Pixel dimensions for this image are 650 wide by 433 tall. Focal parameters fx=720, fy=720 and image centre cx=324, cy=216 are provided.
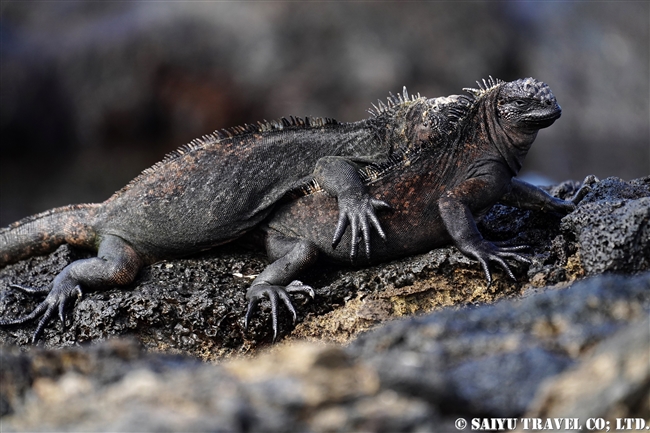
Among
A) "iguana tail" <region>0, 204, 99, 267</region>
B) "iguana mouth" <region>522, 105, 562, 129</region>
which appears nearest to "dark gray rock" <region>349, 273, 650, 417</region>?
"iguana mouth" <region>522, 105, 562, 129</region>

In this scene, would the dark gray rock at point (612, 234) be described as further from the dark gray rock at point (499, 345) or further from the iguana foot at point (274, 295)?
the iguana foot at point (274, 295)

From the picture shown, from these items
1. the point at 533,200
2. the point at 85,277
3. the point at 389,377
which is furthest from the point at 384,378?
the point at 85,277

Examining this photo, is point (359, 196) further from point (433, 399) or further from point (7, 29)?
point (7, 29)

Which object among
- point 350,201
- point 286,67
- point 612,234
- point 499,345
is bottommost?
point 499,345

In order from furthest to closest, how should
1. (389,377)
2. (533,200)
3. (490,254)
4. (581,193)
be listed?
1. (581,193)
2. (533,200)
3. (490,254)
4. (389,377)

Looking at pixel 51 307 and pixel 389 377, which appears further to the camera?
pixel 51 307

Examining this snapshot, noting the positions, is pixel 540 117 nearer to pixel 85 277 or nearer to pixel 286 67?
pixel 85 277

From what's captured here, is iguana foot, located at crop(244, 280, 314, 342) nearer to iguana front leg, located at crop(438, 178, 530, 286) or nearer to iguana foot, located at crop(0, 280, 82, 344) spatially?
iguana front leg, located at crop(438, 178, 530, 286)
